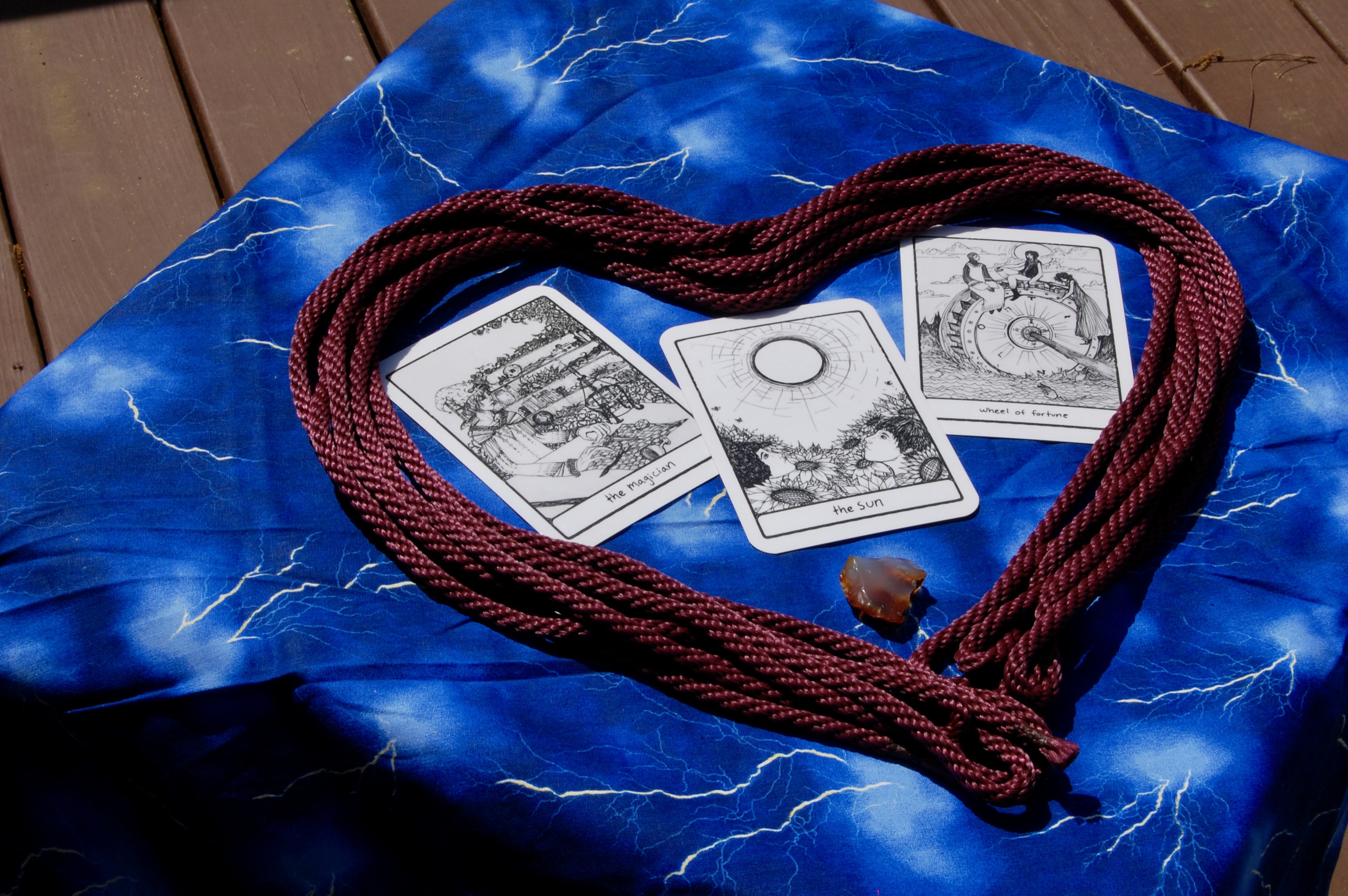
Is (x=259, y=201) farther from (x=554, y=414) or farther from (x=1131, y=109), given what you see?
(x=1131, y=109)

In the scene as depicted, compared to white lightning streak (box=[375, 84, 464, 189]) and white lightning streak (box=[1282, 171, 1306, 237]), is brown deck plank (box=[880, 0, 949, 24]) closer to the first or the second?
white lightning streak (box=[1282, 171, 1306, 237])

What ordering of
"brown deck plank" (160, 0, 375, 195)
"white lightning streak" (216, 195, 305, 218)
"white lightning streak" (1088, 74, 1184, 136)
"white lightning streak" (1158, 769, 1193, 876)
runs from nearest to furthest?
1. "white lightning streak" (1158, 769, 1193, 876)
2. "white lightning streak" (216, 195, 305, 218)
3. "white lightning streak" (1088, 74, 1184, 136)
4. "brown deck plank" (160, 0, 375, 195)

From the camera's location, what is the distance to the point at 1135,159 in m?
1.15

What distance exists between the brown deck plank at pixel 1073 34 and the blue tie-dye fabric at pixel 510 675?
0.46 meters

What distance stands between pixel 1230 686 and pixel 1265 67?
41.2 inches

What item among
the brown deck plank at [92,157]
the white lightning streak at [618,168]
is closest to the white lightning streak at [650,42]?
the white lightning streak at [618,168]

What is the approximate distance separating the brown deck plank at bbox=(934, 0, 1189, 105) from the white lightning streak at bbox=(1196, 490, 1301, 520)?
721 mm

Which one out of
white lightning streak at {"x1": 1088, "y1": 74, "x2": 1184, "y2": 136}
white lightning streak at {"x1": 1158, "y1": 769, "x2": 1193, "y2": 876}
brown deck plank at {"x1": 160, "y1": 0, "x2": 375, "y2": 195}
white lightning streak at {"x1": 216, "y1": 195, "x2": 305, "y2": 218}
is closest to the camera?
white lightning streak at {"x1": 1158, "y1": 769, "x2": 1193, "y2": 876}

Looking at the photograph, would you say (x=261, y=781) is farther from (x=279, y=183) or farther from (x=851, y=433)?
(x=279, y=183)

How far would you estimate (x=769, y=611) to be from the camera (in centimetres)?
79

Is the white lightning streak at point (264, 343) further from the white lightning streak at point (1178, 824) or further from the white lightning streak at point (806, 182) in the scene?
the white lightning streak at point (1178, 824)

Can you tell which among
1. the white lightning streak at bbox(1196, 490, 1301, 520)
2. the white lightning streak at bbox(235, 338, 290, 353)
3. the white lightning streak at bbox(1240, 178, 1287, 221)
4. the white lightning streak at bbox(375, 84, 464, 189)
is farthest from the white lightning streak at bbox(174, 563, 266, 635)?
the white lightning streak at bbox(1240, 178, 1287, 221)

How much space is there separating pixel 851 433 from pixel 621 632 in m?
0.29

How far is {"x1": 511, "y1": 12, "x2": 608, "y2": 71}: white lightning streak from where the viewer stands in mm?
1232
